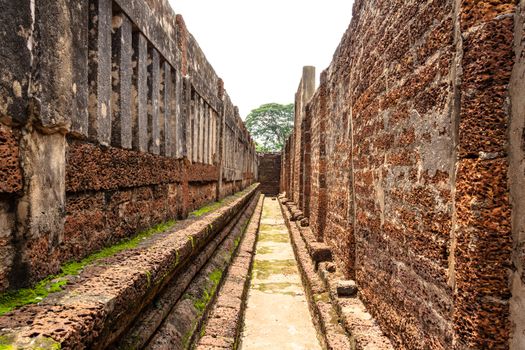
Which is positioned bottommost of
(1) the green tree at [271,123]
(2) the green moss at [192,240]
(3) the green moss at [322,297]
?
(3) the green moss at [322,297]

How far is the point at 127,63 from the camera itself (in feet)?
8.73

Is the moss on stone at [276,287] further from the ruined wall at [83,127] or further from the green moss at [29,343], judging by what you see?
the green moss at [29,343]

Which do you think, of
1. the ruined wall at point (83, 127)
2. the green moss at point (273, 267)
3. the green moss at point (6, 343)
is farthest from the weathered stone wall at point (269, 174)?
the green moss at point (6, 343)

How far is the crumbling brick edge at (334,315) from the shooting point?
2.47 m

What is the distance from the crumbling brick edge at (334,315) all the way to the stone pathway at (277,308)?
0.14 metres

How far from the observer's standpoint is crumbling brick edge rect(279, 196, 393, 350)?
247cm

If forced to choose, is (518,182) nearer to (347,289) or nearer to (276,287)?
(347,289)

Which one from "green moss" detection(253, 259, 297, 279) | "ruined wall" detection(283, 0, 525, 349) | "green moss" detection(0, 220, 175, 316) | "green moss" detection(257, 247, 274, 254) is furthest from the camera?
"green moss" detection(257, 247, 274, 254)

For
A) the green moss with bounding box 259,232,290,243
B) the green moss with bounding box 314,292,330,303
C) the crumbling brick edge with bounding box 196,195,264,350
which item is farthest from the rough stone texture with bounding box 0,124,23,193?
the green moss with bounding box 259,232,290,243

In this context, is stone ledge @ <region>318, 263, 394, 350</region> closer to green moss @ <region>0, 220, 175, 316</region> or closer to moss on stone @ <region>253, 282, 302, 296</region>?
moss on stone @ <region>253, 282, 302, 296</region>

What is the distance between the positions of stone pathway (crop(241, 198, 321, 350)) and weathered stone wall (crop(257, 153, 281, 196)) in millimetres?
19441

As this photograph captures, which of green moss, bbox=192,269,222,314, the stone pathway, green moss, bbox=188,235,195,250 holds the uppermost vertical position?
green moss, bbox=188,235,195,250

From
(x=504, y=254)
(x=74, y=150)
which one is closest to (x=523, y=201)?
(x=504, y=254)

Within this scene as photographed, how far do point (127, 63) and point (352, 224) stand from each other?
274 centimetres
